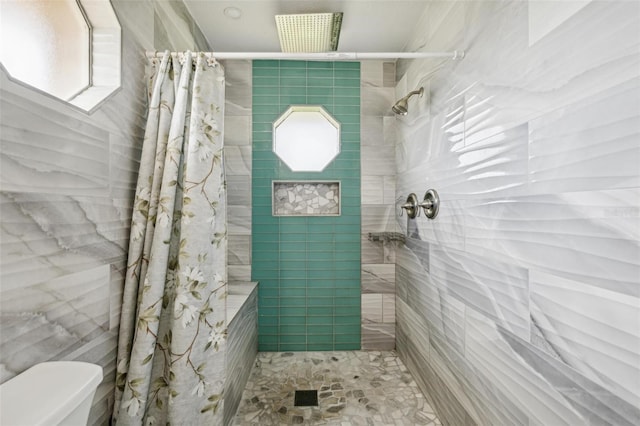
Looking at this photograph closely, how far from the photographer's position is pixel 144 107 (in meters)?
1.27

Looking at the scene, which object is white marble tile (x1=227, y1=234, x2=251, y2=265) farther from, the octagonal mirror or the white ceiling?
the white ceiling

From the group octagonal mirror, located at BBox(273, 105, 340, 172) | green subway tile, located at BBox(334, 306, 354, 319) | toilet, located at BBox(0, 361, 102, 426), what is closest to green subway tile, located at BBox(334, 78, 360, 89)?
octagonal mirror, located at BBox(273, 105, 340, 172)

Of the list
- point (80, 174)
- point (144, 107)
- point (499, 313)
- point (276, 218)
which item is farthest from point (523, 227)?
point (276, 218)

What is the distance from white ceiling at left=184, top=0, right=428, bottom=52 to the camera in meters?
1.73

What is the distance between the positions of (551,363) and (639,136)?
629 mm

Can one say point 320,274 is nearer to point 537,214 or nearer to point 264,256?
point 264,256

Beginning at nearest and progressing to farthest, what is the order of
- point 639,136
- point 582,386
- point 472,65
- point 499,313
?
point 639,136, point 582,386, point 499,313, point 472,65

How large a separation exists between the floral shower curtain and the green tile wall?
1.04 metres

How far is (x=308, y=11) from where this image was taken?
5.81 feet

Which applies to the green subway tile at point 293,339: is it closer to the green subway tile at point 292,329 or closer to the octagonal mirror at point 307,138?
the green subway tile at point 292,329

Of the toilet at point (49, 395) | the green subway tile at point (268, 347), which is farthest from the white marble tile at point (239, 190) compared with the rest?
the toilet at point (49, 395)

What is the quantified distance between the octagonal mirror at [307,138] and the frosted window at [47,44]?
4.58 ft

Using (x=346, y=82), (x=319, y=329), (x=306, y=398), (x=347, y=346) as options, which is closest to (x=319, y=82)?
(x=346, y=82)

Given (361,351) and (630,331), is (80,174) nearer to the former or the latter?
(630,331)
